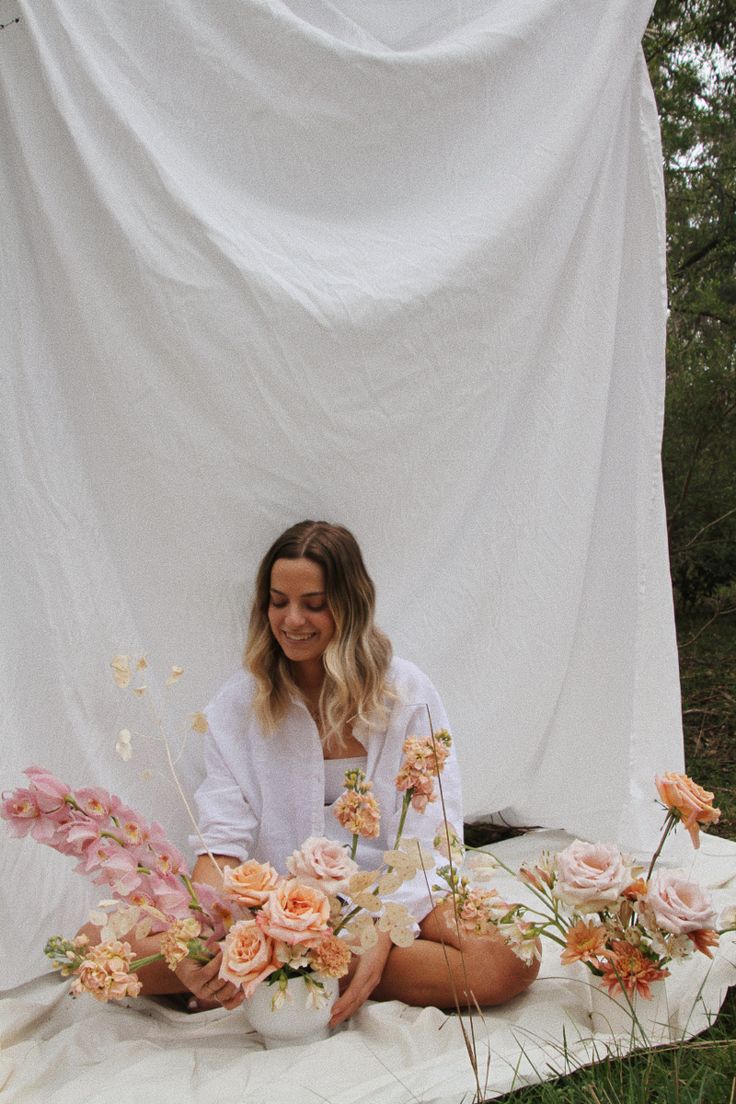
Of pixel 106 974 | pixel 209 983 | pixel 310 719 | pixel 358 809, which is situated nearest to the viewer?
pixel 106 974

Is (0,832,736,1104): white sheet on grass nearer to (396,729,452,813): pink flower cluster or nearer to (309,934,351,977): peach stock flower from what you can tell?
(309,934,351,977): peach stock flower

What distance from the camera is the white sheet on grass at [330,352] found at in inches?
81.0

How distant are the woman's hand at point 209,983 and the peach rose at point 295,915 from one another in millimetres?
189

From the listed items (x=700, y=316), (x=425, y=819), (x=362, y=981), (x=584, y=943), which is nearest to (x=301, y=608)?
(x=425, y=819)

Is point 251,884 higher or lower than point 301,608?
lower

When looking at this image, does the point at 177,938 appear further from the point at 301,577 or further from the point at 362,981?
the point at 301,577

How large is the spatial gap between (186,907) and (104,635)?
2.34 feet

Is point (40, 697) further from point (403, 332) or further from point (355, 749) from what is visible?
point (403, 332)

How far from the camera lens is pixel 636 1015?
1.72m

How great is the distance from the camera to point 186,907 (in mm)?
1544

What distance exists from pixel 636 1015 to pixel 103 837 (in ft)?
2.80

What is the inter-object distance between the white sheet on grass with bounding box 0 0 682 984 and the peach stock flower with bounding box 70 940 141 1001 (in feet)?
2.00

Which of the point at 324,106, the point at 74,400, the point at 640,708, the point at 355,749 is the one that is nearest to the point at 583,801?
the point at 640,708

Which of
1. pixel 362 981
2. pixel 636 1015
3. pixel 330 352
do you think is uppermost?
pixel 330 352
